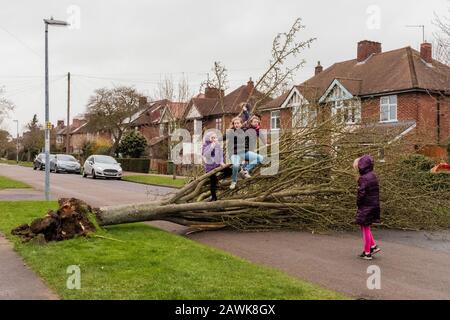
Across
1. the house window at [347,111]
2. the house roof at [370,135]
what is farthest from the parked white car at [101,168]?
the house roof at [370,135]

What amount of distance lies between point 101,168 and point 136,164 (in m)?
12.4

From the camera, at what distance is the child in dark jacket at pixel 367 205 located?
26.4ft

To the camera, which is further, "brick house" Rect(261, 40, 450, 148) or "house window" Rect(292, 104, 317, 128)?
"brick house" Rect(261, 40, 450, 148)

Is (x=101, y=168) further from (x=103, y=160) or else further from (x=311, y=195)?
(x=311, y=195)

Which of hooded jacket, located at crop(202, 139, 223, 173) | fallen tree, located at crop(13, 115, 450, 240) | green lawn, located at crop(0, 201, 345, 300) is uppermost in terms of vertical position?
hooded jacket, located at crop(202, 139, 223, 173)

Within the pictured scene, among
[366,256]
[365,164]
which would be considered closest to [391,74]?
[365,164]

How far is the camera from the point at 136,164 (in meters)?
44.2

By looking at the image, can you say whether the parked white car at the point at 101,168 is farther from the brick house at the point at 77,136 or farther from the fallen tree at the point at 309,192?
the brick house at the point at 77,136

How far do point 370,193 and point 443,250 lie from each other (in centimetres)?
220

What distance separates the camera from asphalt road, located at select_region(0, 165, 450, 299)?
6.35 meters

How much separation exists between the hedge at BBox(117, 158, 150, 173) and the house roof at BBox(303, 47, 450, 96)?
16.1 m

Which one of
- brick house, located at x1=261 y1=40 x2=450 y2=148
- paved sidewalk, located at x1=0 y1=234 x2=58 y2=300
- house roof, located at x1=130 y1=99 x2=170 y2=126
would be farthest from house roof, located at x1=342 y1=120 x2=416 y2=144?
house roof, located at x1=130 y1=99 x2=170 y2=126

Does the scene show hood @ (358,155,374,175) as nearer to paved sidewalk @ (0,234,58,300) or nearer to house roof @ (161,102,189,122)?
paved sidewalk @ (0,234,58,300)

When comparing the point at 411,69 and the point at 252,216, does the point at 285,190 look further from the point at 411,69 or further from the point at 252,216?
the point at 411,69
